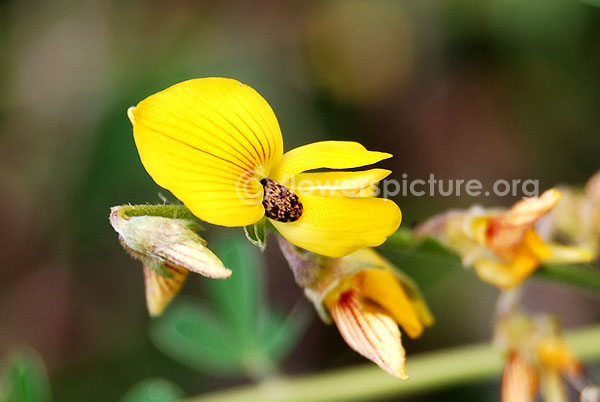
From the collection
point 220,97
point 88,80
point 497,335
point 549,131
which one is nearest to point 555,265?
point 497,335

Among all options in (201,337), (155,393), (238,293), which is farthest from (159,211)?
(201,337)

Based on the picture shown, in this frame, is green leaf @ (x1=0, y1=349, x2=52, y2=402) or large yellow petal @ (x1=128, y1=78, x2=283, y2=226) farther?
green leaf @ (x1=0, y1=349, x2=52, y2=402)

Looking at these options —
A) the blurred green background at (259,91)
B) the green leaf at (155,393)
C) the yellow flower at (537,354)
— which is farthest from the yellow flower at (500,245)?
the blurred green background at (259,91)

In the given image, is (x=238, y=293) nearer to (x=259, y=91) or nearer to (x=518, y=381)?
Result: (x=518, y=381)

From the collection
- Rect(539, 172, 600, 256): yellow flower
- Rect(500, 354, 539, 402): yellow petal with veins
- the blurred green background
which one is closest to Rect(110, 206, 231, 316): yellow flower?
Rect(500, 354, 539, 402): yellow petal with veins

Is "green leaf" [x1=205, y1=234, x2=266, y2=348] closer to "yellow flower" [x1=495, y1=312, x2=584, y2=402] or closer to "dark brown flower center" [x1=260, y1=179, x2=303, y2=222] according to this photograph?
"yellow flower" [x1=495, y1=312, x2=584, y2=402]

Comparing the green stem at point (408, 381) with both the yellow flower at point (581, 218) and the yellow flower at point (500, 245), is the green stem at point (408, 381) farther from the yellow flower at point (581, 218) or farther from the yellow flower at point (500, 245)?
the yellow flower at point (500, 245)
